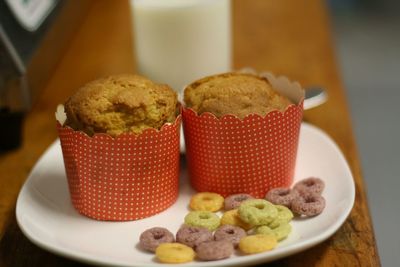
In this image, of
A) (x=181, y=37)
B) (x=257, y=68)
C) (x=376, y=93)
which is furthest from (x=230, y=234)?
(x=376, y=93)

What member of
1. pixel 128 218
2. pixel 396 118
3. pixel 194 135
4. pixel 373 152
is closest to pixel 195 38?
pixel 194 135

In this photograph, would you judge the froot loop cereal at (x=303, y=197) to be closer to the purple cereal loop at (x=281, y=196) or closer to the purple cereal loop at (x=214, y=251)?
the purple cereal loop at (x=281, y=196)

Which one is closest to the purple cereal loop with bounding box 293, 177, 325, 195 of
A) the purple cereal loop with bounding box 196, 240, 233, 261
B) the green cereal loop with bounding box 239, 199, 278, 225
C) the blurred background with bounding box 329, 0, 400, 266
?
the green cereal loop with bounding box 239, 199, 278, 225

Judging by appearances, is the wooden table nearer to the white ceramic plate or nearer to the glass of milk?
the white ceramic plate

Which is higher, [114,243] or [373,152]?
[114,243]

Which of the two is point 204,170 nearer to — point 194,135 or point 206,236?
point 194,135
